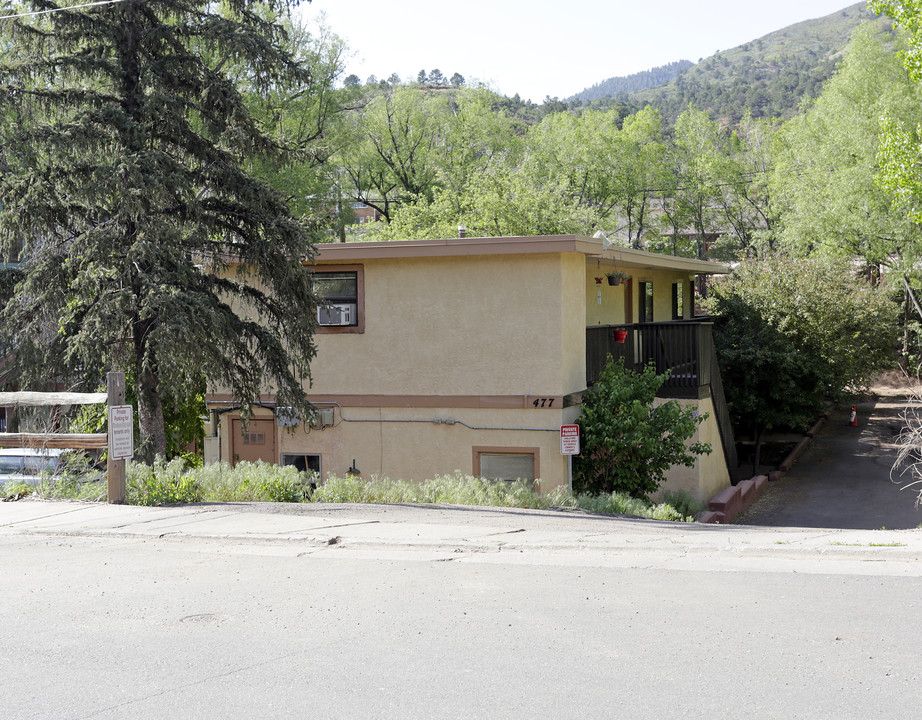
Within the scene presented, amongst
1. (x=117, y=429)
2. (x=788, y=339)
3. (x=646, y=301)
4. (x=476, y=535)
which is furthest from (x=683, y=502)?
(x=646, y=301)

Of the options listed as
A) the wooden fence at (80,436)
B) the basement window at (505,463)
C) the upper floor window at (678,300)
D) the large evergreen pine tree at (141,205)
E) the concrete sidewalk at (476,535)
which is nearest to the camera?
the concrete sidewalk at (476,535)

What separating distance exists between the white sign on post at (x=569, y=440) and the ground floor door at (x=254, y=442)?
19.4 ft

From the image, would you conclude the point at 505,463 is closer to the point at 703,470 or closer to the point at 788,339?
the point at 703,470

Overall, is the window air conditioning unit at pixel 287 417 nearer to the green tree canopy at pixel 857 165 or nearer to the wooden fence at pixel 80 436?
the wooden fence at pixel 80 436

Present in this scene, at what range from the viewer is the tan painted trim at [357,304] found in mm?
17125

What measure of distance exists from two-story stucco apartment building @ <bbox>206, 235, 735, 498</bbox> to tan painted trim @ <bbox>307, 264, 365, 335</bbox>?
19 mm

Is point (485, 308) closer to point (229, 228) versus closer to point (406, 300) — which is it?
point (406, 300)

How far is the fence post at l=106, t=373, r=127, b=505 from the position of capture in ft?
38.7

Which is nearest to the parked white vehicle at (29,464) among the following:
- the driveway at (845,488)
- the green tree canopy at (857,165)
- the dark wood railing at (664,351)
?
the dark wood railing at (664,351)

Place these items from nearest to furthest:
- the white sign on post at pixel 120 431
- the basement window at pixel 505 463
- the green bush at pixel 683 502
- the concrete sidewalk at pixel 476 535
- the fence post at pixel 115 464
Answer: the concrete sidewalk at pixel 476 535, the white sign on post at pixel 120 431, the fence post at pixel 115 464, the basement window at pixel 505 463, the green bush at pixel 683 502

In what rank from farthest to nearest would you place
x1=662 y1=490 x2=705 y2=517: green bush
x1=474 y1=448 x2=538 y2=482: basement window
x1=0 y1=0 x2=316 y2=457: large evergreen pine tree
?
x1=662 y1=490 x2=705 y2=517: green bush
x1=474 y1=448 x2=538 y2=482: basement window
x1=0 y1=0 x2=316 y2=457: large evergreen pine tree

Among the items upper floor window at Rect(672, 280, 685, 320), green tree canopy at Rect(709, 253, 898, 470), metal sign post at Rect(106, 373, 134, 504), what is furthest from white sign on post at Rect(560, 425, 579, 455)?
upper floor window at Rect(672, 280, 685, 320)

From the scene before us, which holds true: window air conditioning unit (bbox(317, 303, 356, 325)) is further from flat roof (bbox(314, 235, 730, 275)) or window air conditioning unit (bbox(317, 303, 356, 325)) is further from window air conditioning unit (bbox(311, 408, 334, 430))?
window air conditioning unit (bbox(311, 408, 334, 430))

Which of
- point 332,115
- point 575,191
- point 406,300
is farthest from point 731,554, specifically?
point 575,191
